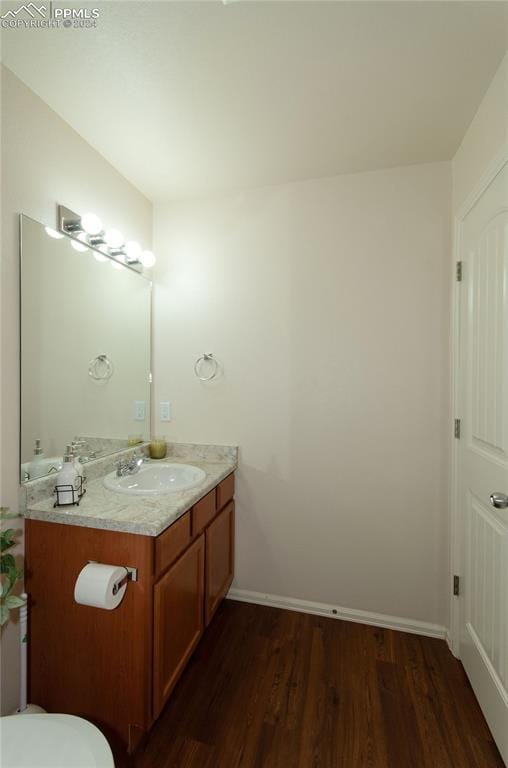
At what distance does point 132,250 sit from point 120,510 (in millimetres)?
1421

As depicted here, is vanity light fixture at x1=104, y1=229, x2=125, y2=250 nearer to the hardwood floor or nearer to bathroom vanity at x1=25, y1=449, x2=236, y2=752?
bathroom vanity at x1=25, y1=449, x2=236, y2=752

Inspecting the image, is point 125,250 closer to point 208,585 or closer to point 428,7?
point 428,7

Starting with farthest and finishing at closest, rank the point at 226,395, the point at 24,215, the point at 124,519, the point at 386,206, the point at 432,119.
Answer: the point at 226,395 < the point at 386,206 < the point at 432,119 < the point at 24,215 < the point at 124,519

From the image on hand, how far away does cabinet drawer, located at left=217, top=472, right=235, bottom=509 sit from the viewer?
5.94ft

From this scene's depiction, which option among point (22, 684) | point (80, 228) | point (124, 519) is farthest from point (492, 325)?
point (22, 684)

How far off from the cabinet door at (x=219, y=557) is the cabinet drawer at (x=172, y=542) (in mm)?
260

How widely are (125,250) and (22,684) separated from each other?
6.60 feet

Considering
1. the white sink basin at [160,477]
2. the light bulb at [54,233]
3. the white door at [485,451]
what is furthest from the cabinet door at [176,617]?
the light bulb at [54,233]

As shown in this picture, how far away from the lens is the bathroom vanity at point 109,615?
3.92ft

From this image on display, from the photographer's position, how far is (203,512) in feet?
5.26

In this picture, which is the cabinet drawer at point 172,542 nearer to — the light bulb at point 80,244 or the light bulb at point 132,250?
the light bulb at point 80,244

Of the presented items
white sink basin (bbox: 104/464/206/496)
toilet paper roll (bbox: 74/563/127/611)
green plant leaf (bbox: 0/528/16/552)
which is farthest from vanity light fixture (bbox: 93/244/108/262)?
toilet paper roll (bbox: 74/563/127/611)

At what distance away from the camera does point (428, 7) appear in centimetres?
103

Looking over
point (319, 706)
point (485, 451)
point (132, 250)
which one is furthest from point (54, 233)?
point (319, 706)
